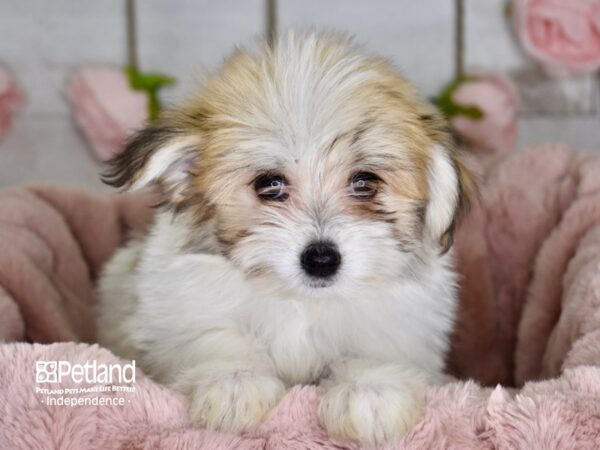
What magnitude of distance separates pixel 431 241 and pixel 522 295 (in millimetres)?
978

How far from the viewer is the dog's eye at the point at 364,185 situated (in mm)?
1866

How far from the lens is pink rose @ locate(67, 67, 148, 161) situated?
11.7 ft

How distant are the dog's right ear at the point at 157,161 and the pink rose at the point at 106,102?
5.22ft

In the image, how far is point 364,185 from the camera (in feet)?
6.19

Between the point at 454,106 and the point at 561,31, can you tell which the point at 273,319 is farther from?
the point at 561,31

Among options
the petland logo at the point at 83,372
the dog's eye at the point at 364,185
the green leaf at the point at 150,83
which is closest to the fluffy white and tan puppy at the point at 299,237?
the dog's eye at the point at 364,185

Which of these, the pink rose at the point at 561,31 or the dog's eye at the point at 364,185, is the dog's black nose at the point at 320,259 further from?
the pink rose at the point at 561,31

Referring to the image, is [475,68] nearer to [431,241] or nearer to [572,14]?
[572,14]

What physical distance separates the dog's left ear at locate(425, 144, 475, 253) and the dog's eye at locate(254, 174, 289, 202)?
39cm

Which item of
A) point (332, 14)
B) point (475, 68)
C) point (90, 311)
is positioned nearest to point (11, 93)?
point (90, 311)

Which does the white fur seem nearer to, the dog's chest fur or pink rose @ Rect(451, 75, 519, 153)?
the dog's chest fur

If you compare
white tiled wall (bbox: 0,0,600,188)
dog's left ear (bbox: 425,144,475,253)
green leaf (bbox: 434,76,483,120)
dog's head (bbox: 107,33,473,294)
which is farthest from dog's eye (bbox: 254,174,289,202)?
white tiled wall (bbox: 0,0,600,188)

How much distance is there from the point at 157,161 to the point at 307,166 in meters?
0.37

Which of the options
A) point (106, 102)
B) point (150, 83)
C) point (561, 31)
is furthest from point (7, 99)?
point (561, 31)
